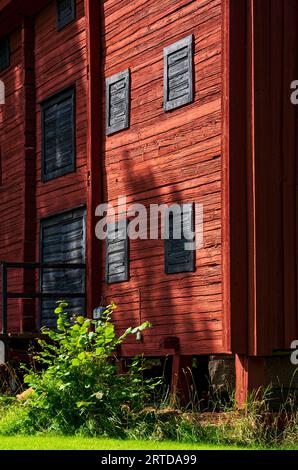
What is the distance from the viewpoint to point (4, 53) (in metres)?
20.8

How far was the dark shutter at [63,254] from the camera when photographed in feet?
55.8

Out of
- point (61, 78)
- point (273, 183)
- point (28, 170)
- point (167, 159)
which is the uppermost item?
point (61, 78)

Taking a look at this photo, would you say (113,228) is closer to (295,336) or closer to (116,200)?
(116,200)

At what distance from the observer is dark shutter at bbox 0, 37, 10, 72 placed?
2059cm

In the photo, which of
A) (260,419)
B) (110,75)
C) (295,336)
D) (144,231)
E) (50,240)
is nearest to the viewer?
(260,419)

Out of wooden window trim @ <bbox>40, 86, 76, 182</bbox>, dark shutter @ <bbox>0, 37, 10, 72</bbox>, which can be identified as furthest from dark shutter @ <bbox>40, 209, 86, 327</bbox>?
dark shutter @ <bbox>0, 37, 10, 72</bbox>

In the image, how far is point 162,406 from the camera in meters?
12.9

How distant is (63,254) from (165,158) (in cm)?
387

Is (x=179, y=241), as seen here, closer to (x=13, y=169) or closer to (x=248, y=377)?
(x=248, y=377)

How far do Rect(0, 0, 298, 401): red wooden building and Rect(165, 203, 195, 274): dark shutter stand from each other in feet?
0.34

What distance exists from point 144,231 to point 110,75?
121 inches

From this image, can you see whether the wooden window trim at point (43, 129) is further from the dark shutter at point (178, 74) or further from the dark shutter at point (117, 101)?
the dark shutter at point (178, 74)

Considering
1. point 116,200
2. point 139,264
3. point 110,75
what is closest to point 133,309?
point 139,264

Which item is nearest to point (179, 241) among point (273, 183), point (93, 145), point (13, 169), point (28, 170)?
point (273, 183)
